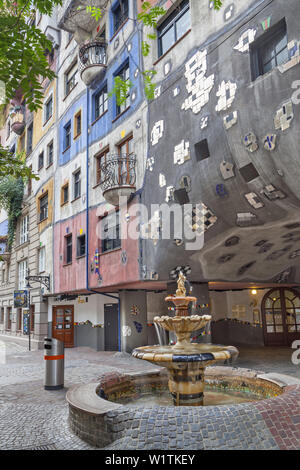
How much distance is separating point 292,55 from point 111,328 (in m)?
14.5

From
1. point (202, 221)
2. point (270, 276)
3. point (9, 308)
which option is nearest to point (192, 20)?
point (202, 221)

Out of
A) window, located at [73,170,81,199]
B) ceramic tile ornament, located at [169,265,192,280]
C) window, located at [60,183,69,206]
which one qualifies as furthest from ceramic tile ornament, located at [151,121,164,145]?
window, located at [60,183,69,206]

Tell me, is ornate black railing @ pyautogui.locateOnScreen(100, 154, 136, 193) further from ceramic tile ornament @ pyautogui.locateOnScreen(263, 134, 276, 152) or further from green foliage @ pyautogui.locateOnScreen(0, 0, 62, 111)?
green foliage @ pyautogui.locateOnScreen(0, 0, 62, 111)

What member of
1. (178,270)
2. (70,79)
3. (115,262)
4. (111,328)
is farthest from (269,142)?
(70,79)

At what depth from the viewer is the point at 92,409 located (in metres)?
5.37

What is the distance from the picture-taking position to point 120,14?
1579cm

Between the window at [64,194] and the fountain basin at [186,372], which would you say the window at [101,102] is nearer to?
the window at [64,194]

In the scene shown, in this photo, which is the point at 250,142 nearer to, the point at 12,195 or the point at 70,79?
the point at 70,79

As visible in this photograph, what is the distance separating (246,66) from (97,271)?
9.78 meters

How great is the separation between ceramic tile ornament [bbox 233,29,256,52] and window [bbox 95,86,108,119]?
8664 millimetres

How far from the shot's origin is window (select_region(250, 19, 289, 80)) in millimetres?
7945

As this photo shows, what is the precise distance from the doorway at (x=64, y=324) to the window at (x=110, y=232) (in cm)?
760
